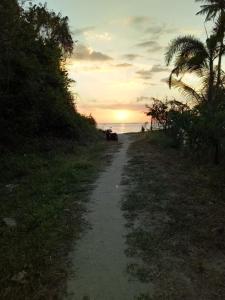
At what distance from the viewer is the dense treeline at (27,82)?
14680 millimetres

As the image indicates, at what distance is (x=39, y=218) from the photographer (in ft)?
29.5

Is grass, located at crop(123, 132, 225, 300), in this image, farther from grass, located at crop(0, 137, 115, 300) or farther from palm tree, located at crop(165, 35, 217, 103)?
palm tree, located at crop(165, 35, 217, 103)

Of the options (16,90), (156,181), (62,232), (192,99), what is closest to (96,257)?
(62,232)

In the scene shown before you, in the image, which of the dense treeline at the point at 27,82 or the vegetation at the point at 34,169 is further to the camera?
the dense treeline at the point at 27,82

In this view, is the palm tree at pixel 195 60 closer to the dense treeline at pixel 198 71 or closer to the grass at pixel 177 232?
the dense treeline at pixel 198 71

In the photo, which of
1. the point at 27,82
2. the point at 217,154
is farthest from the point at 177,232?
the point at 27,82

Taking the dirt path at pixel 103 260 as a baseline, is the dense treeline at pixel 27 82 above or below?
above

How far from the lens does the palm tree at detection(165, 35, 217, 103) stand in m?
23.4

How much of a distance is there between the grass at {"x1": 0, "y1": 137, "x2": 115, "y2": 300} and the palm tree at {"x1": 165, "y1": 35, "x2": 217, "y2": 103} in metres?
9.33

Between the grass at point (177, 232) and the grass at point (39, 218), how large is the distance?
112cm

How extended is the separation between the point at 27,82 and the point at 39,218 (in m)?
10.00

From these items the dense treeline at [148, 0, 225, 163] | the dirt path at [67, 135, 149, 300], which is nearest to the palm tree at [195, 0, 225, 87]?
the dense treeline at [148, 0, 225, 163]

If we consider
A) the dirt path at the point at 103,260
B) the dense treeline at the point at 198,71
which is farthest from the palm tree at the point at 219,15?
the dirt path at the point at 103,260

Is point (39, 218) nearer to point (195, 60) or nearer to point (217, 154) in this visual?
point (217, 154)
